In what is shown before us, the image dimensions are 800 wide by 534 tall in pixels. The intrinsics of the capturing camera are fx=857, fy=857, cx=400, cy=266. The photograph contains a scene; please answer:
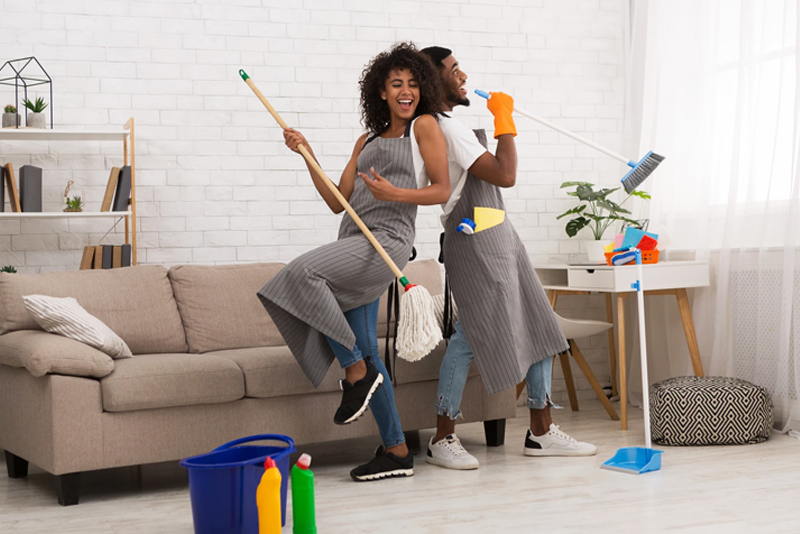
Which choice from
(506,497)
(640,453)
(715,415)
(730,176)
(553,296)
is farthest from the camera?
(553,296)

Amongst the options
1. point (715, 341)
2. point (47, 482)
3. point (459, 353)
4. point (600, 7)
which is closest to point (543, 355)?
point (459, 353)

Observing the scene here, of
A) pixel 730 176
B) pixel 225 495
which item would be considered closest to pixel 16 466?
pixel 225 495

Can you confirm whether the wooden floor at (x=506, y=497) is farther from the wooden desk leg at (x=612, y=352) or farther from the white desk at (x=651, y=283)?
the wooden desk leg at (x=612, y=352)

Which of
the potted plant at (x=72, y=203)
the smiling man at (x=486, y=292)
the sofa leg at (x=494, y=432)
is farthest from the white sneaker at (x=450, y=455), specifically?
the potted plant at (x=72, y=203)

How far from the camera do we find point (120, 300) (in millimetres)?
3359

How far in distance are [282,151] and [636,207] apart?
1822 mm

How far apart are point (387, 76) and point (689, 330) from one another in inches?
74.1

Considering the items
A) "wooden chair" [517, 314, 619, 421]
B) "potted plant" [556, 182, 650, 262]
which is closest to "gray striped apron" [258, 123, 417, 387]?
"wooden chair" [517, 314, 619, 421]

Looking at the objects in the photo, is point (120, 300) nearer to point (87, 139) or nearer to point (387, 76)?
point (87, 139)

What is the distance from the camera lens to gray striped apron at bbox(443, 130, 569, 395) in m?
3.03

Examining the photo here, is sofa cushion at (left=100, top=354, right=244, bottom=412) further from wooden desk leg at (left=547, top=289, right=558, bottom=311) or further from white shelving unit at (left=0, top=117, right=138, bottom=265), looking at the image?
wooden desk leg at (left=547, top=289, right=558, bottom=311)

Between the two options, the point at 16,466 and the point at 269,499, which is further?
the point at 16,466

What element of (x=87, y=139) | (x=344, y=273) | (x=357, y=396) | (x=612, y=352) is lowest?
(x=612, y=352)

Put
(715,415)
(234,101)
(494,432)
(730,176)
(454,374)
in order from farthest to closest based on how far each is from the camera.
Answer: (234,101) < (730,176) < (494,432) < (715,415) < (454,374)
